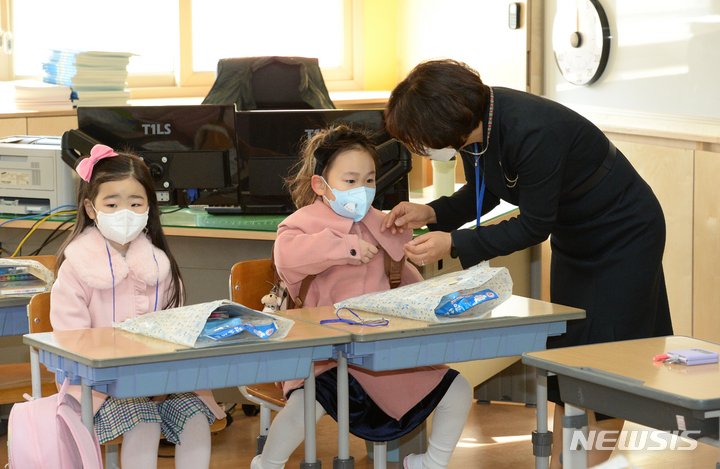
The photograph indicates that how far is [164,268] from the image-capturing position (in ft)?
7.32

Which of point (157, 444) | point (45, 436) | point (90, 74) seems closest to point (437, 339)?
point (157, 444)

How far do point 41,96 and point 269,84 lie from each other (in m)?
1.20

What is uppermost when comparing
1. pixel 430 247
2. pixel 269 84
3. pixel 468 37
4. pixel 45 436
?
pixel 468 37

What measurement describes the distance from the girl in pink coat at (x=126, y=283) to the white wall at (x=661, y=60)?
199cm

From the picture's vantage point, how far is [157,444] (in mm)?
2029

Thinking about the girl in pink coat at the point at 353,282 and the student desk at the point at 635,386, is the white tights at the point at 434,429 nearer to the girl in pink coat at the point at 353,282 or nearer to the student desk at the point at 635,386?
the girl in pink coat at the point at 353,282

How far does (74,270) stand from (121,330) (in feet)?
1.28

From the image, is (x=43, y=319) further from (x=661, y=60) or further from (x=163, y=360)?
(x=661, y=60)

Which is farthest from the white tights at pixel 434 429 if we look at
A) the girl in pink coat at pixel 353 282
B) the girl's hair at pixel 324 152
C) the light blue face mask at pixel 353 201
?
the girl's hair at pixel 324 152

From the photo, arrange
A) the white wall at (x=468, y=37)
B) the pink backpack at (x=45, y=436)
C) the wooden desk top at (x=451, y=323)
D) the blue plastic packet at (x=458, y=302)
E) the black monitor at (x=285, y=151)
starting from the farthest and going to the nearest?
1. the white wall at (x=468, y=37)
2. the black monitor at (x=285, y=151)
3. the blue plastic packet at (x=458, y=302)
4. the wooden desk top at (x=451, y=323)
5. the pink backpack at (x=45, y=436)

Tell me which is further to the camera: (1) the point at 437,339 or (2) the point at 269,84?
(2) the point at 269,84

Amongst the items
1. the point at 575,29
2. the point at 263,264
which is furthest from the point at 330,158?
the point at 575,29

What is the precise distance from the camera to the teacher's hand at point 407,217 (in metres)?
2.35

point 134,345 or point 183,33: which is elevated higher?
point 183,33
